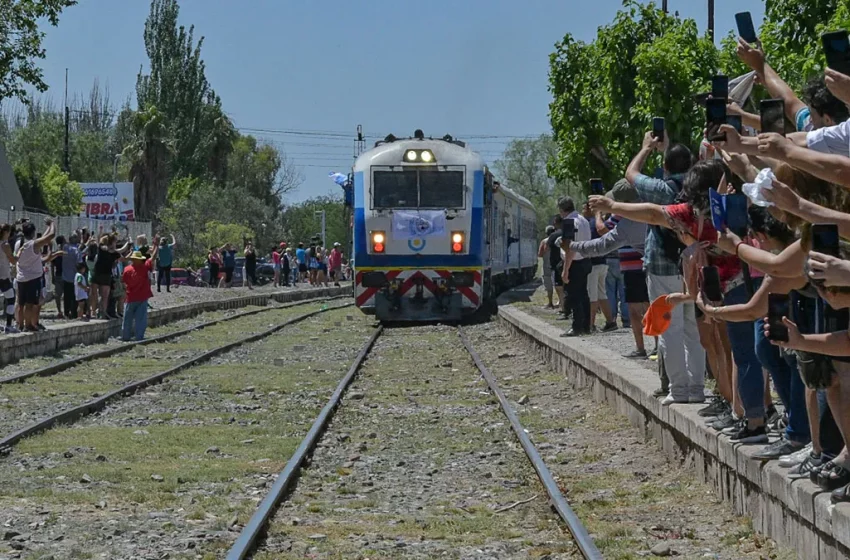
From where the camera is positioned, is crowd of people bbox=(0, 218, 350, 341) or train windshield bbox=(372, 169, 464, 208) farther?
train windshield bbox=(372, 169, 464, 208)

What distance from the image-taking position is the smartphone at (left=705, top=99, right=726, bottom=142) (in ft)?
20.0

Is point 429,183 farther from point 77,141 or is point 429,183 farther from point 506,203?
point 77,141

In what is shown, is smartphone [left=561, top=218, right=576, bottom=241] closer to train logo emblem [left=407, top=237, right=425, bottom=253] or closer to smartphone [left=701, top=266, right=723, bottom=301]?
smartphone [left=701, top=266, right=723, bottom=301]

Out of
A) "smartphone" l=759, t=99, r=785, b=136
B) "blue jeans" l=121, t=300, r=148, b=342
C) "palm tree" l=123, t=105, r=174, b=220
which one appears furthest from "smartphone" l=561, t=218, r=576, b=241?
"palm tree" l=123, t=105, r=174, b=220

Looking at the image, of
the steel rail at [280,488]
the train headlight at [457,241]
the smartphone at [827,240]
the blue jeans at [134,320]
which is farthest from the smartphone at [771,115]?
the train headlight at [457,241]

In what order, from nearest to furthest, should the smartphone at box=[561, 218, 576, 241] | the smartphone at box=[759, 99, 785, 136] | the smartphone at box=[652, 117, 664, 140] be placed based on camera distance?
the smartphone at box=[759, 99, 785, 136] → the smartphone at box=[652, 117, 664, 140] → the smartphone at box=[561, 218, 576, 241]

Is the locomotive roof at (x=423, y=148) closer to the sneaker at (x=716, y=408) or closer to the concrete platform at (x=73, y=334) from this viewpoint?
the concrete platform at (x=73, y=334)

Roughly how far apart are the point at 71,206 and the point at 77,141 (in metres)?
28.5

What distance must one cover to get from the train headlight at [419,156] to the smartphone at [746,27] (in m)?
19.3

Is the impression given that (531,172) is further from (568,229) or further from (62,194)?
(568,229)

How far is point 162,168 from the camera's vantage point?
7619 centimetres

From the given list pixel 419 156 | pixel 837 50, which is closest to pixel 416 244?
pixel 419 156

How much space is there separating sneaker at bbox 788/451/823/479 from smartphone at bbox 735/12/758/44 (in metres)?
2.15

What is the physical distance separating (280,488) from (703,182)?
3181mm
